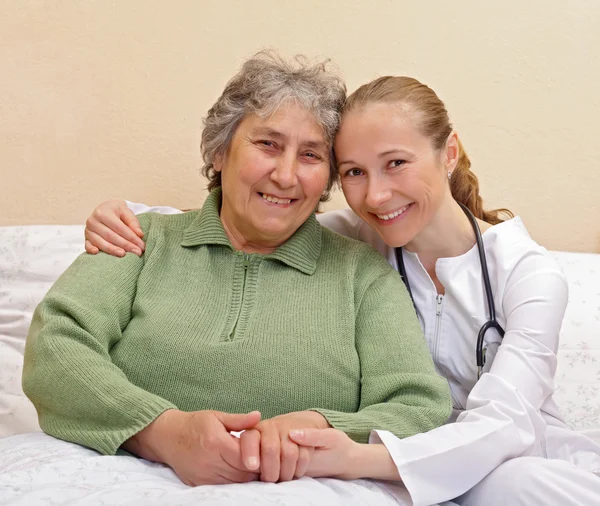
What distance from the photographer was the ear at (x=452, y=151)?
1853 mm

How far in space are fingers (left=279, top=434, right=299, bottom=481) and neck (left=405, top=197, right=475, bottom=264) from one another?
703 mm

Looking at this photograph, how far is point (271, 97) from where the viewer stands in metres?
1.74

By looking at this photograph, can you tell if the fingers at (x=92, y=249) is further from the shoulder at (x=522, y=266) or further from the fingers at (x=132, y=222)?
the shoulder at (x=522, y=266)

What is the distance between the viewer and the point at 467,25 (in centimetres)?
256

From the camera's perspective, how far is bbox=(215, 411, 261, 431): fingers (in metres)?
1.35

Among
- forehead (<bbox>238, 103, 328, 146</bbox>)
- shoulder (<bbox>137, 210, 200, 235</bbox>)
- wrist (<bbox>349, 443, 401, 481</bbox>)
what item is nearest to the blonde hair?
forehead (<bbox>238, 103, 328, 146</bbox>)

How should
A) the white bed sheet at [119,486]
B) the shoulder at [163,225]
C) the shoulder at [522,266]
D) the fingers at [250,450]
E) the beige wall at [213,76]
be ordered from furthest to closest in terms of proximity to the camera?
1. the beige wall at [213,76]
2. the shoulder at [163,225]
3. the shoulder at [522,266]
4. the fingers at [250,450]
5. the white bed sheet at [119,486]

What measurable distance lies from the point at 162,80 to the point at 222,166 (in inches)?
33.0

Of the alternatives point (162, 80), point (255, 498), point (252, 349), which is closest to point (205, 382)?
point (252, 349)

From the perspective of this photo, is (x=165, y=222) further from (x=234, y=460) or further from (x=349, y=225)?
(x=234, y=460)

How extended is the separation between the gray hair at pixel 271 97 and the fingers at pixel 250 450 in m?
0.73

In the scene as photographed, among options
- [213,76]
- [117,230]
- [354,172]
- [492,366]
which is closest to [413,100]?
[354,172]

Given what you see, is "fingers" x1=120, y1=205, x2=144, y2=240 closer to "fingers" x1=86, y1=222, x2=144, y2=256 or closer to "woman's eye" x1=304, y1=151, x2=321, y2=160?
"fingers" x1=86, y1=222, x2=144, y2=256

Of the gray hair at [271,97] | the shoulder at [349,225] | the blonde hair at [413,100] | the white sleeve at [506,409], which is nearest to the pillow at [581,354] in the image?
the white sleeve at [506,409]
